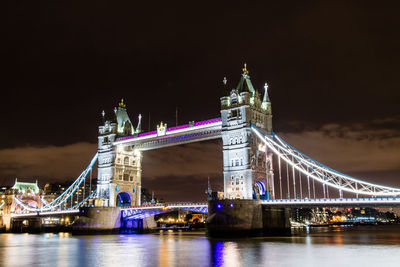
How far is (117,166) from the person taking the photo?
2739 inches

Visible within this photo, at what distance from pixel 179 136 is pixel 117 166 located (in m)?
15.1

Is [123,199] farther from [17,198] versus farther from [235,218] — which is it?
[17,198]

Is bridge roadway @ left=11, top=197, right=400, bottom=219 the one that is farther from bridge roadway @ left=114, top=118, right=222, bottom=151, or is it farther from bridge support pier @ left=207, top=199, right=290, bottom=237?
bridge roadway @ left=114, top=118, right=222, bottom=151

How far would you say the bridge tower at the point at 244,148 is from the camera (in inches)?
2012

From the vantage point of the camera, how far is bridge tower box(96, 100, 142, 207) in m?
69.0

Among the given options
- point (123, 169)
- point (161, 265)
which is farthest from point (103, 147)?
point (161, 265)

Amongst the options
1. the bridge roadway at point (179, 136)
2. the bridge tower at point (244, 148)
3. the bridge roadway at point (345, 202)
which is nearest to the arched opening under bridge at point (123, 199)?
the bridge roadway at point (179, 136)

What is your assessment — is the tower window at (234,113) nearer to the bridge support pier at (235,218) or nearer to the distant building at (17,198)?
the bridge support pier at (235,218)

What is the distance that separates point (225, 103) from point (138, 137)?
18116mm

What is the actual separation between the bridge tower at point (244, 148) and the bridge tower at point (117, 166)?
23332 millimetres

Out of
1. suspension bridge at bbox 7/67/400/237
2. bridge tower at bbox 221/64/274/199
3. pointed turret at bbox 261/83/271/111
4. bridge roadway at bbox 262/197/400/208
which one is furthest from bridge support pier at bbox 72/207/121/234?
bridge roadway at bbox 262/197/400/208

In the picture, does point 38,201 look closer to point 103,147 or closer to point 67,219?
point 67,219

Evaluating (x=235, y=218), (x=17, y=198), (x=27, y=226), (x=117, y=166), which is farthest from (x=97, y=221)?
(x=27, y=226)

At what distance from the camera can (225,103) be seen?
5438cm
